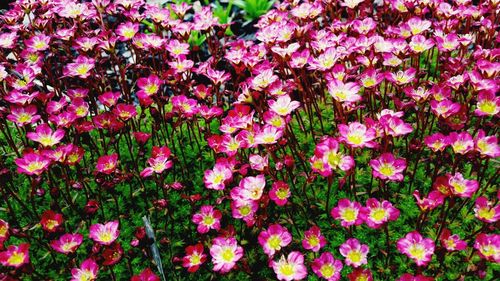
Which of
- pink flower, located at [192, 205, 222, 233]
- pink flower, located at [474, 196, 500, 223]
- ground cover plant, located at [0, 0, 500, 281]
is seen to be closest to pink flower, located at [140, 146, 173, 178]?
ground cover plant, located at [0, 0, 500, 281]

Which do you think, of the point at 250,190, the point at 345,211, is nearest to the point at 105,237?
the point at 250,190

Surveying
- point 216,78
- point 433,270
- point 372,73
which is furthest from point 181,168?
point 433,270

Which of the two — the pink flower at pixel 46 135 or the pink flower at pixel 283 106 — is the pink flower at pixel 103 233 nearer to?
the pink flower at pixel 46 135

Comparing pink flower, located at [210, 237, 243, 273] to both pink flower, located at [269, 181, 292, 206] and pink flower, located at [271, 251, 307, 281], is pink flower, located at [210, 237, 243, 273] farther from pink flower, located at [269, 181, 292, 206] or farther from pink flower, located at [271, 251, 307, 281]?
pink flower, located at [269, 181, 292, 206]

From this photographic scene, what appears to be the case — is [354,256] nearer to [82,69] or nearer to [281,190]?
[281,190]

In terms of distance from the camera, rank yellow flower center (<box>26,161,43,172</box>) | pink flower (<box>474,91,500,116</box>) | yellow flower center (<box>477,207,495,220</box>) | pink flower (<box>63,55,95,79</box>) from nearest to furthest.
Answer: yellow flower center (<box>477,207,495,220</box>), yellow flower center (<box>26,161,43,172</box>), pink flower (<box>474,91,500,116</box>), pink flower (<box>63,55,95,79</box>)

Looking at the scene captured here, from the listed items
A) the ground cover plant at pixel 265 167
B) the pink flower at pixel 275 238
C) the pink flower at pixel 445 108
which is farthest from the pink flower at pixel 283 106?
the pink flower at pixel 445 108

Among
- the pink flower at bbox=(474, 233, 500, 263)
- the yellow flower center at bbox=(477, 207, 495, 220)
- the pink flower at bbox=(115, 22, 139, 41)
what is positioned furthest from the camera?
the pink flower at bbox=(115, 22, 139, 41)
